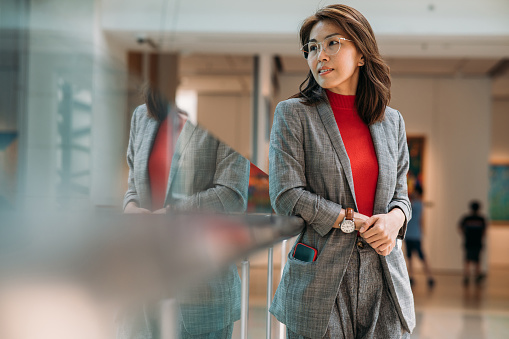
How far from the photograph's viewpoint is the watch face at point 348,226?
1.28 metres

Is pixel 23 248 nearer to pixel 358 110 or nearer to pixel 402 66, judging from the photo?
pixel 358 110

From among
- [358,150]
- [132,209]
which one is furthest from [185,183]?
[358,150]

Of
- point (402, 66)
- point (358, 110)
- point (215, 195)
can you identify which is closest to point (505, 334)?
point (358, 110)

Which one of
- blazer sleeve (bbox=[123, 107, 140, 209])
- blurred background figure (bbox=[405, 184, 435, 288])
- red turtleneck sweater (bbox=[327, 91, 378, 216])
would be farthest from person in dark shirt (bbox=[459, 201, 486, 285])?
blazer sleeve (bbox=[123, 107, 140, 209])

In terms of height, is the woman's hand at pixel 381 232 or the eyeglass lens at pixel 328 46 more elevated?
the eyeglass lens at pixel 328 46

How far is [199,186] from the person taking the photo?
2.29 feet

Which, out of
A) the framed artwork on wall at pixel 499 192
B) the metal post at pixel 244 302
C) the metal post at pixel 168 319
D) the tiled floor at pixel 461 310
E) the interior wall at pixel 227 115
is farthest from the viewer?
the framed artwork on wall at pixel 499 192

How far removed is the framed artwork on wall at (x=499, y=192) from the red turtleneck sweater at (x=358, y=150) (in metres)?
15.7

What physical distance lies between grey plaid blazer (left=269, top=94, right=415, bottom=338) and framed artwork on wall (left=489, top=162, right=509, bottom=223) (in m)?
15.7

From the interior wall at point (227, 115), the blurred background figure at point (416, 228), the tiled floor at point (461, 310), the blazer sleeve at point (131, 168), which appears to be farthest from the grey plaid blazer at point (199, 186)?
the interior wall at point (227, 115)

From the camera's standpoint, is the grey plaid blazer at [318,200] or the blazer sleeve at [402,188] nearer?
the grey plaid blazer at [318,200]

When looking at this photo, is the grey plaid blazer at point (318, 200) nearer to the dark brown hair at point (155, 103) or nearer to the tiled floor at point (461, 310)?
the dark brown hair at point (155, 103)

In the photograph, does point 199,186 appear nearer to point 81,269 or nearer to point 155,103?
point 155,103

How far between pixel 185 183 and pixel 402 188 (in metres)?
0.92
